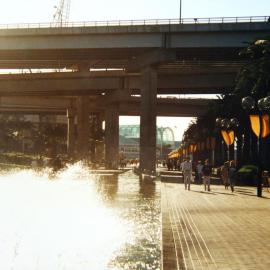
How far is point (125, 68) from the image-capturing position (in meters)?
76.6

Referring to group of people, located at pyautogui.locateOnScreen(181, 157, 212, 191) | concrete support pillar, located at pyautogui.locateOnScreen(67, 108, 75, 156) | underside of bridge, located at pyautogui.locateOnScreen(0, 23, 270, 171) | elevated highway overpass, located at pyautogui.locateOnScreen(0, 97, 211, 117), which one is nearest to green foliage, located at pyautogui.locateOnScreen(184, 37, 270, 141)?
underside of bridge, located at pyautogui.locateOnScreen(0, 23, 270, 171)

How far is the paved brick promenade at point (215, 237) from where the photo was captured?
10.3 metres

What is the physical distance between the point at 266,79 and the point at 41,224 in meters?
28.7

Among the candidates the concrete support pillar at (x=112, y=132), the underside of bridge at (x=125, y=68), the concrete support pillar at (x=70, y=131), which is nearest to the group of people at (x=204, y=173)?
the underside of bridge at (x=125, y=68)

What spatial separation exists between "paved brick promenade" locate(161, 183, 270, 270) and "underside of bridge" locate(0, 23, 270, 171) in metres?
41.6

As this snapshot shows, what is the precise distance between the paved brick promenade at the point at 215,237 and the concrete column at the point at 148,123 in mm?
43990

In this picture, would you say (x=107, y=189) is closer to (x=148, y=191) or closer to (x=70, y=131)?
(x=148, y=191)

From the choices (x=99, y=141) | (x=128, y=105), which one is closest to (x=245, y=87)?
(x=128, y=105)

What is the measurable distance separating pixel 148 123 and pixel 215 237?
52903mm

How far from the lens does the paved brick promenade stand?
10305 mm

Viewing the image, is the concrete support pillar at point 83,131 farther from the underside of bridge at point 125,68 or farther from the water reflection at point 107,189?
the water reflection at point 107,189

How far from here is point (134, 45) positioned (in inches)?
2459

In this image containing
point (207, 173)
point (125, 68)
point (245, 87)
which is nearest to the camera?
point (207, 173)

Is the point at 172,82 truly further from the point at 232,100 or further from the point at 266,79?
the point at 266,79
